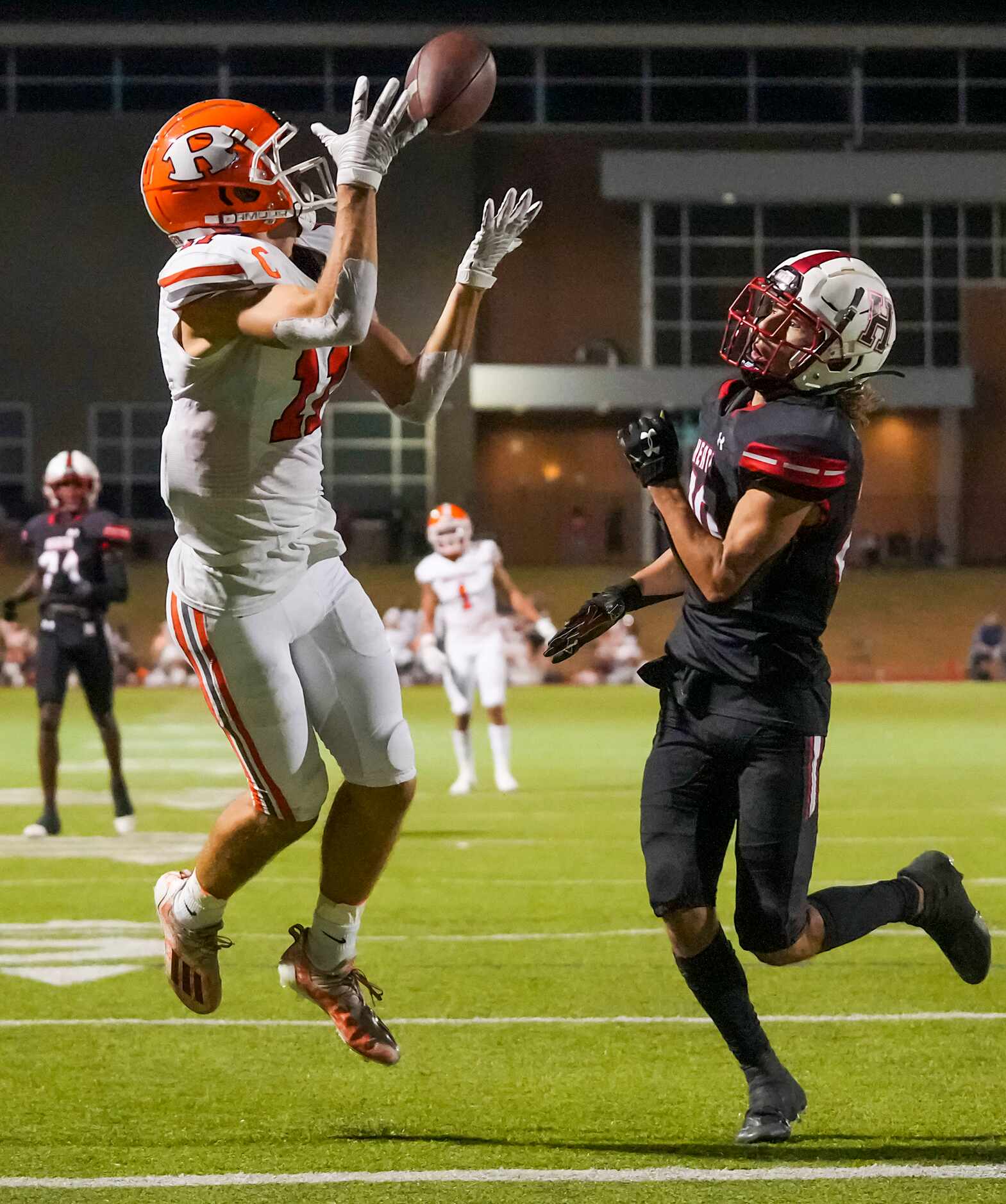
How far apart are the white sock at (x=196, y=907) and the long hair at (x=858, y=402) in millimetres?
1787

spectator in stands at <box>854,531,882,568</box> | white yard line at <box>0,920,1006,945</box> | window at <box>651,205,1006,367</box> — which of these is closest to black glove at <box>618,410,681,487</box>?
white yard line at <box>0,920,1006,945</box>

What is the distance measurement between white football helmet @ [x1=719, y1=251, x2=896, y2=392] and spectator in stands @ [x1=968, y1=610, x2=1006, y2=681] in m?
23.4

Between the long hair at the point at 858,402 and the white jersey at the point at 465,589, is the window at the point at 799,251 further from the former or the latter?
the long hair at the point at 858,402

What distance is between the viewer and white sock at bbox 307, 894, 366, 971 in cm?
422

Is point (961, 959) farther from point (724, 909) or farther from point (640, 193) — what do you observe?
point (640, 193)

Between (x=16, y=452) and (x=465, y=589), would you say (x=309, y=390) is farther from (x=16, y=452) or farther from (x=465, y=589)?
(x=16, y=452)

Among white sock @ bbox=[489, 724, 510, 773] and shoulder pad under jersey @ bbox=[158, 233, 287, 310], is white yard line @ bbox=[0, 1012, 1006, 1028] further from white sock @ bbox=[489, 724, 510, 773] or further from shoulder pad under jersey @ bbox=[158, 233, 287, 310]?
white sock @ bbox=[489, 724, 510, 773]

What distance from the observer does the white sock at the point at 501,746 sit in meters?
12.4

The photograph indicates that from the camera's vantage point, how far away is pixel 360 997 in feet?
14.0

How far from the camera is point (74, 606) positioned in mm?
9523

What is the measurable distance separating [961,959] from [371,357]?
6.92 ft

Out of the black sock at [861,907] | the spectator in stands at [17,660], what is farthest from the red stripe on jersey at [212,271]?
the spectator in stands at [17,660]

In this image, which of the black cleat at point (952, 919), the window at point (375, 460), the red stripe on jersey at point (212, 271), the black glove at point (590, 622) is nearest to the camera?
the red stripe on jersey at point (212, 271)

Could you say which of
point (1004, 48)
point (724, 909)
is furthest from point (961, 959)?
point (1004, 48)
